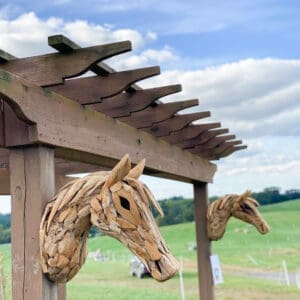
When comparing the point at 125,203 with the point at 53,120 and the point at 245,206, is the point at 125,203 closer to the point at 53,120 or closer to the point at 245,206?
the point at 53,120

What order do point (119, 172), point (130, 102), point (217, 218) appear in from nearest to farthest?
point (119, 172)
point (130, 102)
point (217, 218)

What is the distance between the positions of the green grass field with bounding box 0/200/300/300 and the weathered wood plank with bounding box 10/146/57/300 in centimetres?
182

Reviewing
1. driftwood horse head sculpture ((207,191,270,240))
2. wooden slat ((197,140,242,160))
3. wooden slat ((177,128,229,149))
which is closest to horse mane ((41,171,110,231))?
wooden slat ((177,128,229,149))

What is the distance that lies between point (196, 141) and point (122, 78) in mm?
1994

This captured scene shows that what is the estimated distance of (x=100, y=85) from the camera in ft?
6.99

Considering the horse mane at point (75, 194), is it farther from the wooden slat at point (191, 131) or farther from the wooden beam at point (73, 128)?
the wooden slat at point (191, 131)

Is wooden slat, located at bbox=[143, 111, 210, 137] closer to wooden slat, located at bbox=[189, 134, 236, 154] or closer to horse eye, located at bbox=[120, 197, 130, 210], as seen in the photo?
wooden slat, located at bbox=[189, 134, 236, 154]

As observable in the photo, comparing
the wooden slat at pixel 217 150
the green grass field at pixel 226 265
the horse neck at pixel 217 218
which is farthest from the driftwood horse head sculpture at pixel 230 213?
the green grass field at pixel 226 265

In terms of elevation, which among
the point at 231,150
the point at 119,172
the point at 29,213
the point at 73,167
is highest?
the point at 231,150

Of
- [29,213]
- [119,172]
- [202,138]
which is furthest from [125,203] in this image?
[202,138]

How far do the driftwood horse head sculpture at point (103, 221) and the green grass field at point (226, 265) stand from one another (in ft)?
6.42

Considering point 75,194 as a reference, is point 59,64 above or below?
above

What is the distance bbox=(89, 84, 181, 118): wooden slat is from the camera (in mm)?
2480

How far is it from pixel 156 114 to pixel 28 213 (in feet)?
3.86
